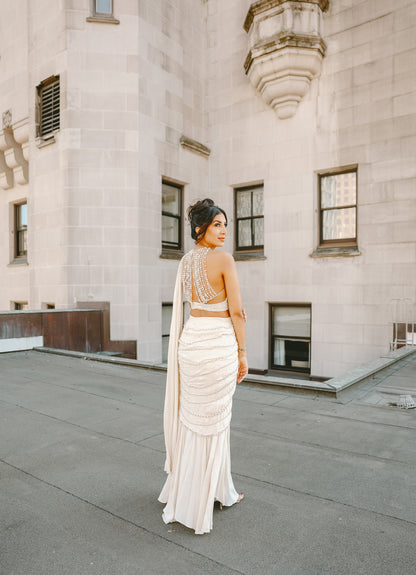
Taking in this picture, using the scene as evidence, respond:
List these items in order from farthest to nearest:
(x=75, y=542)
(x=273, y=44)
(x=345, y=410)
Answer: (x=273, y=44)
(x=345, y=410)
(x=75, y=542)

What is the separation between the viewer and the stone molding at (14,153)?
1326 centimetres

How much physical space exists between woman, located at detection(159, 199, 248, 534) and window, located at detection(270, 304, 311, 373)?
29.0ft

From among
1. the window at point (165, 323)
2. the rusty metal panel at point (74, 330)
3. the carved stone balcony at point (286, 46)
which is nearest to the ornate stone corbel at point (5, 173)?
the rusty metal panel at point (74, 330)

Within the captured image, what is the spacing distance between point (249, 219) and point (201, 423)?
33.2 ft

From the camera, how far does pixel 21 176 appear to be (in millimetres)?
13977

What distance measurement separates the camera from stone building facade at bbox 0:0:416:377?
33.4 feet

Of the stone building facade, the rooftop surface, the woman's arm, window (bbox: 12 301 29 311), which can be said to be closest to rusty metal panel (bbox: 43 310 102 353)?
the stone building facade

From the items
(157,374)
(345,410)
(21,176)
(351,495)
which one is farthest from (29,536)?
(21,176)

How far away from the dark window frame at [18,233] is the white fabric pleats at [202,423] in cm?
1324

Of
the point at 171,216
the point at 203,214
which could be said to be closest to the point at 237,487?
the point at 203,214

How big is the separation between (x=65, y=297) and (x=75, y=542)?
A: 886 cm

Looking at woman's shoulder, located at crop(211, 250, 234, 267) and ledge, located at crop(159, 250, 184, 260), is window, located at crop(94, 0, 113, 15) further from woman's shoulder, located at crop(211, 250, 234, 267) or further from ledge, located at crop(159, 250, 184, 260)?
woman's shoulder, located at crop(211, 250, 234, 267)

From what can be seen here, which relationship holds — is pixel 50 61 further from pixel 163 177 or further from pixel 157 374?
pixel 157 374

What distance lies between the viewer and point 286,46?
10.4m
